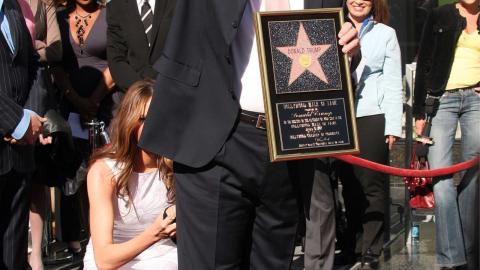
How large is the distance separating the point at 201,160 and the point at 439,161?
3.54 metres

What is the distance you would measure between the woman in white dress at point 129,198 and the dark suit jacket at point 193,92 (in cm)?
73

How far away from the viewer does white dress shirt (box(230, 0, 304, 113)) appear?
328 centimetres

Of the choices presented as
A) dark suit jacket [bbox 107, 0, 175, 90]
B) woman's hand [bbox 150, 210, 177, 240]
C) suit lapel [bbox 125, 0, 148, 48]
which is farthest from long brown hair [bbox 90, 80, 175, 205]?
suit lapel [bbox 125, 0, 148, 48]

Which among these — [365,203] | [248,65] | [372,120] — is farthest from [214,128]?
[365,203]

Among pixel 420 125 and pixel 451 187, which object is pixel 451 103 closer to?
pixel 420 125

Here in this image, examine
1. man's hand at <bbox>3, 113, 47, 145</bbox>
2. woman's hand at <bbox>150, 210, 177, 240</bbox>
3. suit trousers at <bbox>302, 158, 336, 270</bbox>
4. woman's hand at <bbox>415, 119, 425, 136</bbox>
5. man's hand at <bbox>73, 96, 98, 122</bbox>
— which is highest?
man's hand at <bbox>3, 113, 47, 145</bbox>

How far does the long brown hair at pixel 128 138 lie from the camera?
410 cm

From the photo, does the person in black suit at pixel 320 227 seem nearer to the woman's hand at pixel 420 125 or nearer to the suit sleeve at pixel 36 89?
the woman's hand at pixel 420 125

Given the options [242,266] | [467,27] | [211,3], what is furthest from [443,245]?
[211,3]

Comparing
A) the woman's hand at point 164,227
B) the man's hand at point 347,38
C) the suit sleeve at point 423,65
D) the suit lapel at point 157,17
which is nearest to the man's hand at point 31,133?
the suit lapel at point 157,17

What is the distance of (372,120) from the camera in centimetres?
650

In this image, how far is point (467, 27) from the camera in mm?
6270

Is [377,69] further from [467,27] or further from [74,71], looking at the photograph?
[74,71]

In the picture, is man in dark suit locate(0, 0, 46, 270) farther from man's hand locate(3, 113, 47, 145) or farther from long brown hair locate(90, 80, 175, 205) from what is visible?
long brown hair locate(90, 80, 175, 205)
